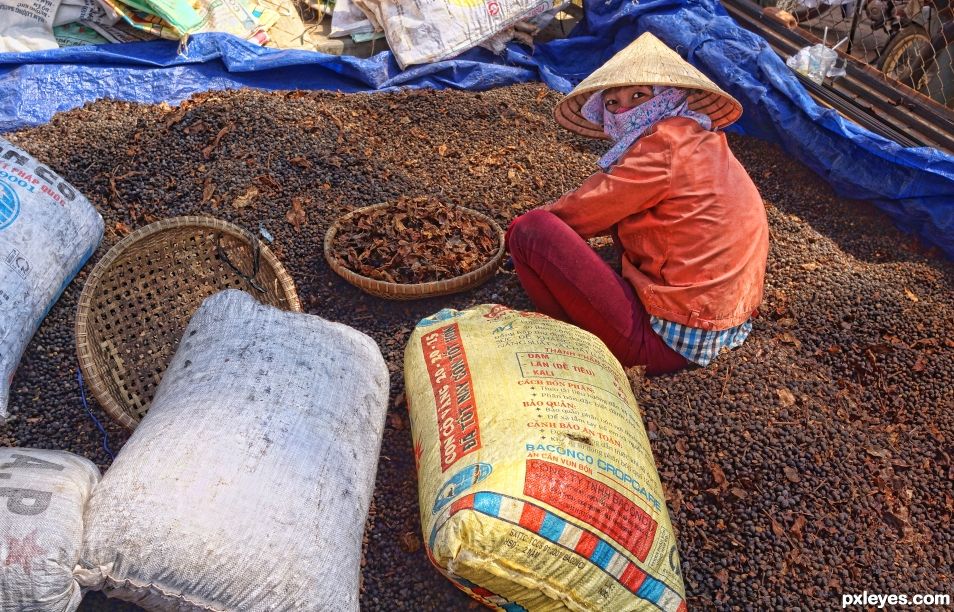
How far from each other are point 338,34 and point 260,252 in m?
2.53

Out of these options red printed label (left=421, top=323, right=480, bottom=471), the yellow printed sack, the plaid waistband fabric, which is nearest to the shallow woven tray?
red printed label (left=421, top=323, right=480, bottom=471)

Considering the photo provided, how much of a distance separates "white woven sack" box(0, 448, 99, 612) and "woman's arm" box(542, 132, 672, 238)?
153cm

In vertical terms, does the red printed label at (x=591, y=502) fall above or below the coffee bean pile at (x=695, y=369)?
above

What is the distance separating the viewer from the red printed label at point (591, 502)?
4.89ft

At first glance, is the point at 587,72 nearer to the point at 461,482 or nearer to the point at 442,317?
the point at 442,317

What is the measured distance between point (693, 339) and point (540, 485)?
0.87 metres

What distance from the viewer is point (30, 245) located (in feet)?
6.86

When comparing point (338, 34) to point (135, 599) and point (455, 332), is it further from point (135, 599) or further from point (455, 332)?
point (135, 599)

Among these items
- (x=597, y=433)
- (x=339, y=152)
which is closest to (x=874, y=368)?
(x=597, y=433)

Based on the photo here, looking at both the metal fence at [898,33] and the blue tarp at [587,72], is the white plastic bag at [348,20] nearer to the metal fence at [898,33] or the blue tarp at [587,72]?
the blue tarp at [587,72]

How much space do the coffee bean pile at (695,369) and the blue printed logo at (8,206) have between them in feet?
1.27

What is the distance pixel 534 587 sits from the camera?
148 cm

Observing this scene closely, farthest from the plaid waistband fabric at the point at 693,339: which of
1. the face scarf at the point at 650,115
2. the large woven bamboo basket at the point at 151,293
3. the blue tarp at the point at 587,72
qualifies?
the blue tarp at the point at 587,72

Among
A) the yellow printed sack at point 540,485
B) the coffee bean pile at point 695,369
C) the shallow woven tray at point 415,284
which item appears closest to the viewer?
the yellow printed sack at point 540,485
